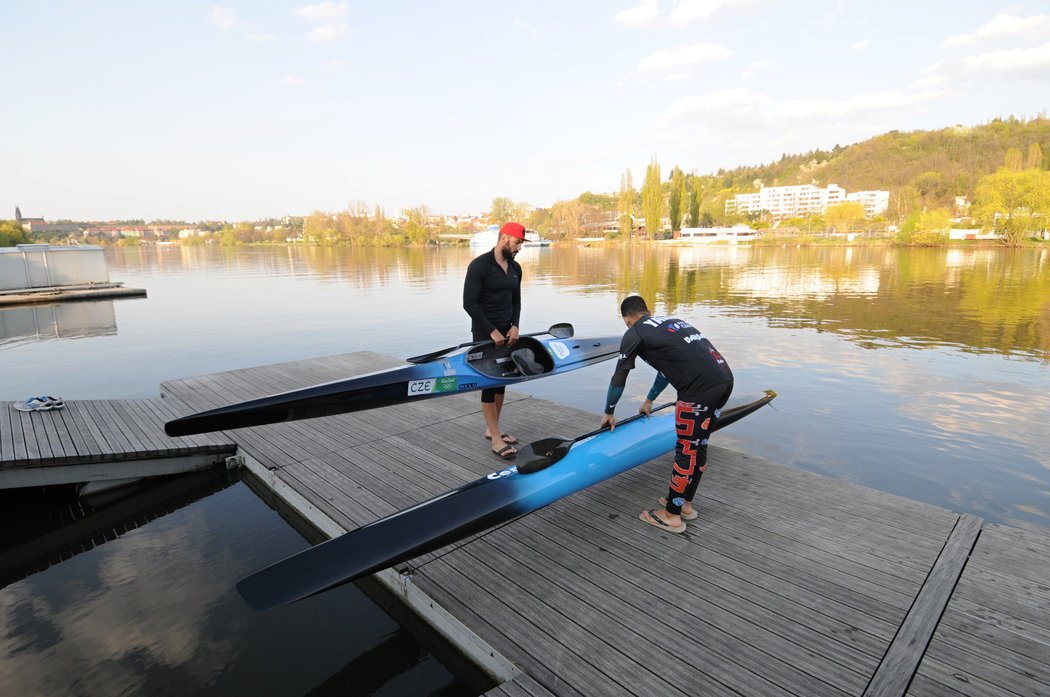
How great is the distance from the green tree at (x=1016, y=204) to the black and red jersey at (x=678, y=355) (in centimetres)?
9272

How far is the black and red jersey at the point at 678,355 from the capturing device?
14.0 ft

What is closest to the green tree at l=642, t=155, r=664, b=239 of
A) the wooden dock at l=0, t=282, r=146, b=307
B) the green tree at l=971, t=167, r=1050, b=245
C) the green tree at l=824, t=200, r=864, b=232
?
the green tree at l=824, t=200, r=864, b=232

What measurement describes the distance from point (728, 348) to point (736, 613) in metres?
12.3

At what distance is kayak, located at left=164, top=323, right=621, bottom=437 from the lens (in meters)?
5.26

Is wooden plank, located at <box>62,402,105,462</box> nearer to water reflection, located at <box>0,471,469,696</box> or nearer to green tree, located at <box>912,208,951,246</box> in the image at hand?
water reflection, located at <box>0,471,469,696</box>

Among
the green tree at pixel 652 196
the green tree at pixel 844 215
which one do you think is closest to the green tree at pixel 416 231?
the green tree at pixel 652 196

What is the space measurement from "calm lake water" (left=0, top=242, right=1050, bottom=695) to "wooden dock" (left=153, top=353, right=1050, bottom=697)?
73cm

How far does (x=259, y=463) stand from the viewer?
21.8 ft

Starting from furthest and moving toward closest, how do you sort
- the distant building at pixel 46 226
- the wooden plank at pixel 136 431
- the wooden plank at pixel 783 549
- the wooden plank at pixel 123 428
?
the distant building at pixel 46 226
the wooden plank at pixel 136 431
the wooden plank at pixel 123 428
the wooden plank at pixel 783 549

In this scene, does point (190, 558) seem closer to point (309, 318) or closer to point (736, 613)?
point (736, 613)

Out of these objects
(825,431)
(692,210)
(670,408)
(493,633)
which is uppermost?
(692,210)

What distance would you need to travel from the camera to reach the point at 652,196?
10581 cm

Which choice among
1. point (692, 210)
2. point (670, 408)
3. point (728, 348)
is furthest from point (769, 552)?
point (692, 210)

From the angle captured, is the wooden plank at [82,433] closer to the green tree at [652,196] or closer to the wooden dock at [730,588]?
the wooden dock at [730,588]
